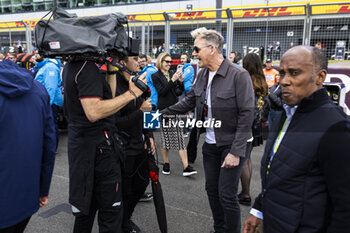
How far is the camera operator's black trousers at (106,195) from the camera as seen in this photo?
227 centimetres

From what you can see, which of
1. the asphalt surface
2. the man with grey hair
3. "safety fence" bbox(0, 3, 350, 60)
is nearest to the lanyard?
the man with grey hair

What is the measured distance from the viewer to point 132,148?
2.97 meters

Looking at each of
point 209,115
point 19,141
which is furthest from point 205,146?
point 19,141

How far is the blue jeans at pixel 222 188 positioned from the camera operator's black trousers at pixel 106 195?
930 mm

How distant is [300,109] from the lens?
1.47 m

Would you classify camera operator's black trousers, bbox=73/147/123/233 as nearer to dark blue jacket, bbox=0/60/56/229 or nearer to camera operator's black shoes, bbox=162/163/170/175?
dark blue jacket, bbox=0/60/56/229

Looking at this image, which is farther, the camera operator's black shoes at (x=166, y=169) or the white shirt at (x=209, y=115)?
the camera operator's black shoes at (x=166, y=169)

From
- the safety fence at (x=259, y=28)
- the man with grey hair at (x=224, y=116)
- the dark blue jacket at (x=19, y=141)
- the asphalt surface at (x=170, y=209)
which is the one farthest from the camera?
the safety fence at (x=259, y=28)

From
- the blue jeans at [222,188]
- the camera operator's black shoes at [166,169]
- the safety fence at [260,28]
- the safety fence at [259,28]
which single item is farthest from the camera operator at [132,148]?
the safety fence at [260,28]

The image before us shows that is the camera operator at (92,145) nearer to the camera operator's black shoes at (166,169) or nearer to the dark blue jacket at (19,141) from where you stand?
the dark blue jacket at (19,141)

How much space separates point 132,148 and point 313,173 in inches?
77.0

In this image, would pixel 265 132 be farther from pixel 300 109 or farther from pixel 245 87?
pixel 300 109

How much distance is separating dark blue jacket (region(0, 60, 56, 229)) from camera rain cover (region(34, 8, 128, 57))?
1.23ft

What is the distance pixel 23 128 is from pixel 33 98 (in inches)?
7.8
